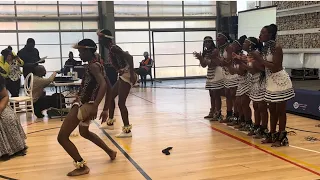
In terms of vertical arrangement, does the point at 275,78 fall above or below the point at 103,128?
above

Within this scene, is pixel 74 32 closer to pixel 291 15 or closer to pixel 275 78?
pixel 291 15

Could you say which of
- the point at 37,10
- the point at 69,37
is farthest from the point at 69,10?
the point at 37,10

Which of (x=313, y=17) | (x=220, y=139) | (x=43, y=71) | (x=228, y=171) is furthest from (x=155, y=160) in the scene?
(x=313, y=17)

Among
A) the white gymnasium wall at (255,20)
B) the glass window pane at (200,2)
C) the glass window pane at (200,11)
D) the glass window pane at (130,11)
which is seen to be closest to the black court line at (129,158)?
the white gymnasium wall at (255,20)

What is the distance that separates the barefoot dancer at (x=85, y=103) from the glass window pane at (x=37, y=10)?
464 inches

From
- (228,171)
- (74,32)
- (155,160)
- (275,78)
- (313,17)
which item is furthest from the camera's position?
(74,32)

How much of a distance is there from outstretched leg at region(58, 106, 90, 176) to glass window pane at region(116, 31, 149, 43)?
1222cm

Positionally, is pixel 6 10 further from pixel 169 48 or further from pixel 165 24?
pixel 169 48

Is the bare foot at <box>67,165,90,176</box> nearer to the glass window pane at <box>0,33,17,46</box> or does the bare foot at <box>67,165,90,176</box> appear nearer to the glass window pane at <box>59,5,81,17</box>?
the glass window pane at <box>0,33,17,46</box>

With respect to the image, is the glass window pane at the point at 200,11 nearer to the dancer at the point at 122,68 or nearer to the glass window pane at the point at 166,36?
the glass window pane at the point at 166,36

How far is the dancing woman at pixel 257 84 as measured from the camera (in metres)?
4.90

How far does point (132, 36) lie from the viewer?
16078 millimetres

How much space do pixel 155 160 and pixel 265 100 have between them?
1.62 m

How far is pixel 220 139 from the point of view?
209 inches
